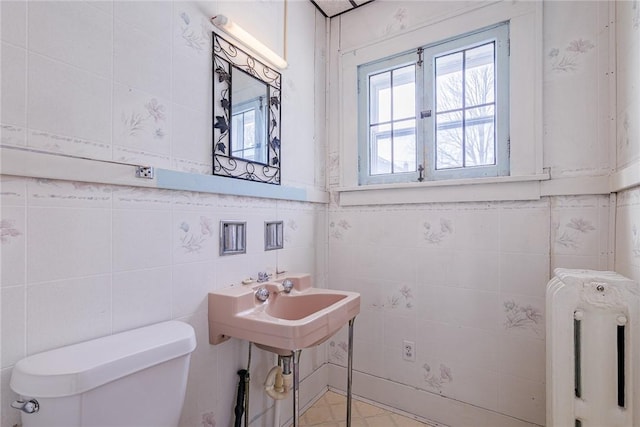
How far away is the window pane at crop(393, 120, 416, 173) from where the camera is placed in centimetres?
176

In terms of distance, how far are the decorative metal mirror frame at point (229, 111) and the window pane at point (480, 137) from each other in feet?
3.38

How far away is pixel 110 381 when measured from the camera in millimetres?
719

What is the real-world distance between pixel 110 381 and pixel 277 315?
76 centimetres

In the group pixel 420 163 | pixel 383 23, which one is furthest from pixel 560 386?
pixel 383 23

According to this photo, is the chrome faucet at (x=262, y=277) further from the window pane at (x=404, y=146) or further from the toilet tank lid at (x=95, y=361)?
the window pane at (x=404, y=146)

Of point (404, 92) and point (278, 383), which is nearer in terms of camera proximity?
point (278, 383)

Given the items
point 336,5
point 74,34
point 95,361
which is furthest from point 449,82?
point 95,361

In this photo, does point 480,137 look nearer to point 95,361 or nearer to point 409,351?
point 409,351

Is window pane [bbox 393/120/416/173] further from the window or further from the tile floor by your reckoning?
the tile floor

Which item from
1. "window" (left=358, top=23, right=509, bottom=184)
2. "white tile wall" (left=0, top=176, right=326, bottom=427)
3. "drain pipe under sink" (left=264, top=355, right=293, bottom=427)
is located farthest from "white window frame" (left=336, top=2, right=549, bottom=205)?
"drain pipe under sink" (left=264, top=355, right=293, bottom=427)

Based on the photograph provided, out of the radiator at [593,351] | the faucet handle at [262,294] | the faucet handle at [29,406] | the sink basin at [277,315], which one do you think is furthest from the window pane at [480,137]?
the faucet handle at [29,406]

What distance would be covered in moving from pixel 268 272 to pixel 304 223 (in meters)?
0.41

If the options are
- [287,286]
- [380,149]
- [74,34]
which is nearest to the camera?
[74,34]

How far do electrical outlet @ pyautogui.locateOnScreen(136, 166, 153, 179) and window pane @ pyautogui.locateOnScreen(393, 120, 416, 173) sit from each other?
131 cm
